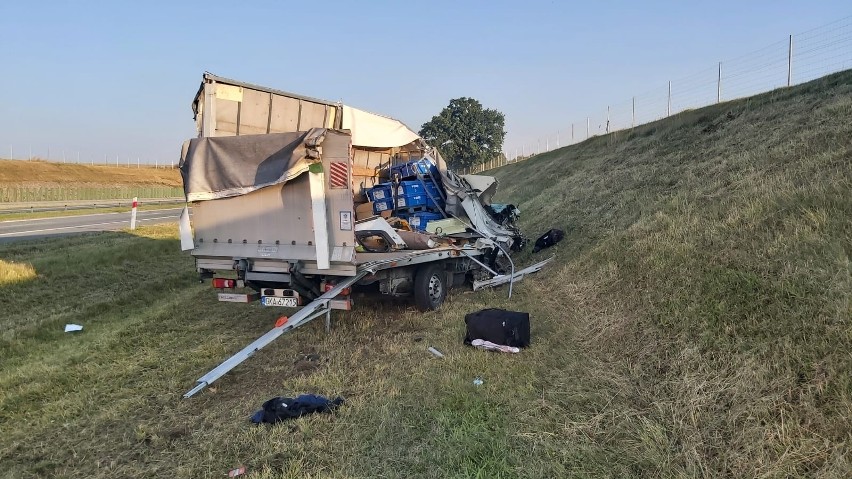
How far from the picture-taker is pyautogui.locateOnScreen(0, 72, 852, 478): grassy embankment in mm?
3143

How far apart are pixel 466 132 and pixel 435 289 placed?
53.9 meters

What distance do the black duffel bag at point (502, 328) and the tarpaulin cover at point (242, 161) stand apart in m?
2.60

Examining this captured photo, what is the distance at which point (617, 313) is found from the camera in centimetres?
534

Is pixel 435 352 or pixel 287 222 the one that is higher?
pixel 287 222

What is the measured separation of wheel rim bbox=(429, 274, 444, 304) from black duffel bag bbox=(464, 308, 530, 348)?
6.07 feet

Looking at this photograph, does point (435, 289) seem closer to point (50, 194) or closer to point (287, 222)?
point (287, 222)

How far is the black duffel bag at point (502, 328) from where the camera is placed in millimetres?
5148

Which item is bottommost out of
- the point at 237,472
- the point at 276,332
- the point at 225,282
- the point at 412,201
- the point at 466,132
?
the point at 237,472

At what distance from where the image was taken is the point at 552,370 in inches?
177

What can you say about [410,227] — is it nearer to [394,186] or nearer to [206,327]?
[394,186]

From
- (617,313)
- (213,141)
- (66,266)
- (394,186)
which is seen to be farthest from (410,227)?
(66,266)

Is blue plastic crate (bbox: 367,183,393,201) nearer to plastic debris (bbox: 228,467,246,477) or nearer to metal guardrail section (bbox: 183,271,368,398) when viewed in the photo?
metal guardrail section (bbox: 183,271,368,398)

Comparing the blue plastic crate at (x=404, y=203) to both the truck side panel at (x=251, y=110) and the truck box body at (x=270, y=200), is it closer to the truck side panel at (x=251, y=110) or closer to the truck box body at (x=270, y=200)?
the truck side panel at (x=251, y=110)

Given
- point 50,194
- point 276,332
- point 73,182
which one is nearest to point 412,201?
point 276,332
